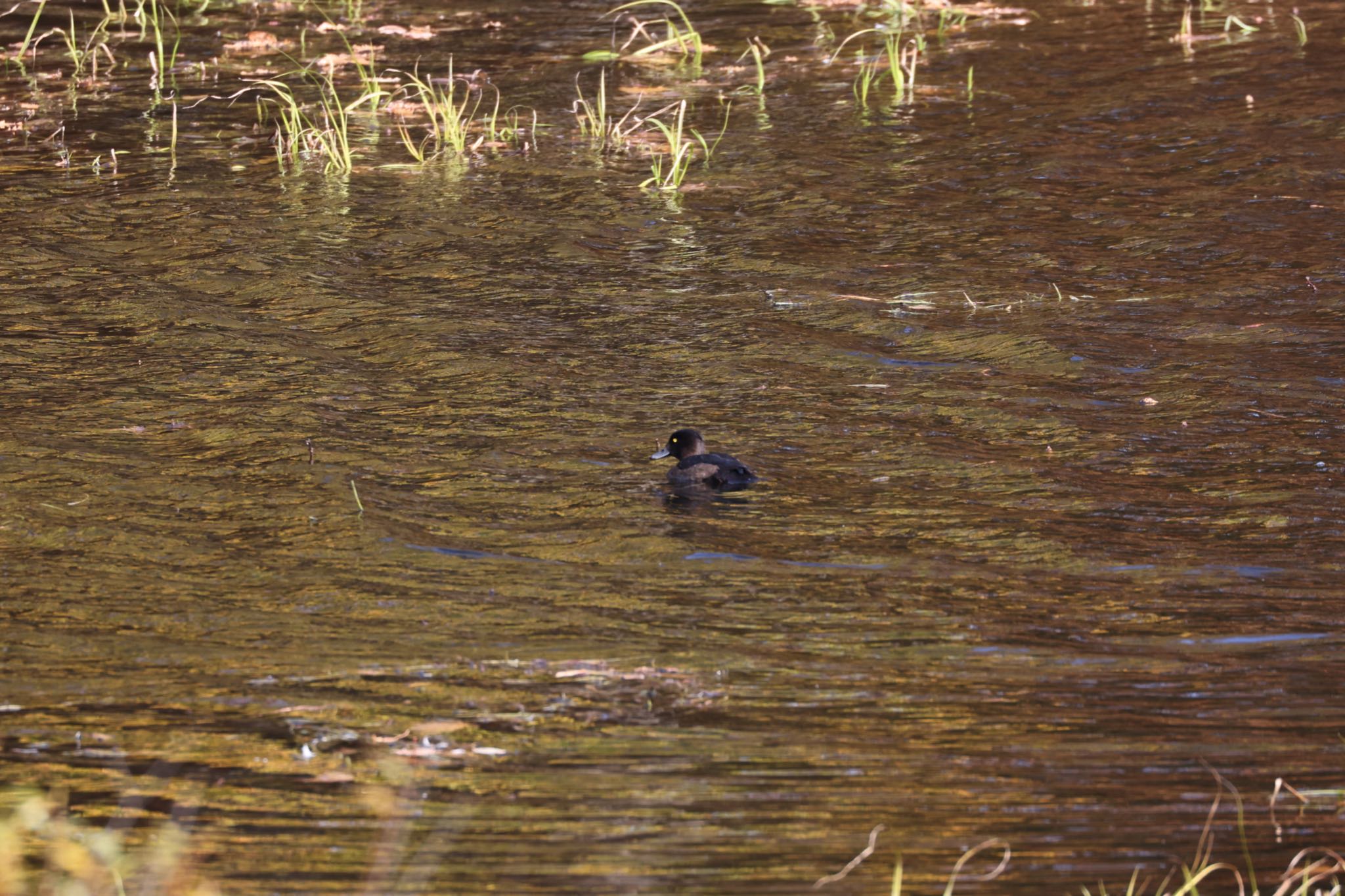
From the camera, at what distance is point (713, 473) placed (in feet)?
24.8

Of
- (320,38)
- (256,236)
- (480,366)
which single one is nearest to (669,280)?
(480,366)

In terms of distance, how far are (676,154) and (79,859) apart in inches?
375

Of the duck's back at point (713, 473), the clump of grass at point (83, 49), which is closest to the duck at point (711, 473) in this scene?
the duck's back at point (713, 473)

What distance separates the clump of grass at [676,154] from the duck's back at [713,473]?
5197mm

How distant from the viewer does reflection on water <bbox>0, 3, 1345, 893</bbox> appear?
16.4 feet

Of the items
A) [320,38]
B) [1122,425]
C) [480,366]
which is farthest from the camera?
[320,38]

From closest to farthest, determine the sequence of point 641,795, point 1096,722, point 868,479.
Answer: point 641,795, point 1096,722, point 868,479

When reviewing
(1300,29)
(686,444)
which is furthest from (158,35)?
(1300,29)

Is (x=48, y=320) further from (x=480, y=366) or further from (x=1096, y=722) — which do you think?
(x=1096, y=722)

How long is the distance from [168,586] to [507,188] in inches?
271

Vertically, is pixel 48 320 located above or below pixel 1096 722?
above

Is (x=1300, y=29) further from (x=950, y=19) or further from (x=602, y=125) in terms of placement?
(x=602, y=125)

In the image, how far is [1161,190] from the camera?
12.6m

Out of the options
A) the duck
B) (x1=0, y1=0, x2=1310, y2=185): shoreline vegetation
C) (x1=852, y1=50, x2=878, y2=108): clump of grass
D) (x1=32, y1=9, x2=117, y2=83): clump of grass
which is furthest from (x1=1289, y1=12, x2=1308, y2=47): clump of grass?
(x1=32, y1=9, x2=117, y2=83): clump of grass
